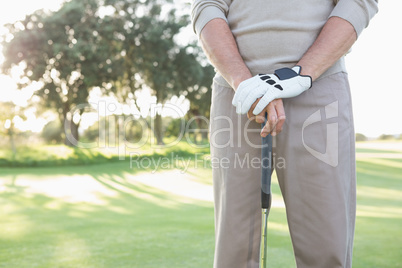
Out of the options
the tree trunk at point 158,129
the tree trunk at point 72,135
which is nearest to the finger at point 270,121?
the tree trunk at point 72,135

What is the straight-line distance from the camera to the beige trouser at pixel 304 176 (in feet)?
4.50

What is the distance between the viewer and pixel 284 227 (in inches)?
150

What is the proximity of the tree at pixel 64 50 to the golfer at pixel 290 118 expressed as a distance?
18560mm

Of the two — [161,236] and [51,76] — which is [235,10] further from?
[51,76]

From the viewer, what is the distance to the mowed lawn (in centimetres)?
288

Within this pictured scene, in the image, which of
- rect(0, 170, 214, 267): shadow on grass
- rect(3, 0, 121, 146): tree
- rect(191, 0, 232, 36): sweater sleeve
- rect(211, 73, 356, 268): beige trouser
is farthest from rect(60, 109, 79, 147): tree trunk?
rect(211, 73, 356, 268): beige trouser

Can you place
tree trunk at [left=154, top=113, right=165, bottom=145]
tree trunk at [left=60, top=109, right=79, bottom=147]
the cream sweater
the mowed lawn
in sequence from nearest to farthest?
1. the cream sweater
2. the mowed lawn
3. tree trunk at [left=60, top=109, right=79, bottom=147]
4. tree trunk at [left=154, top=113, right=165, bottom=145]

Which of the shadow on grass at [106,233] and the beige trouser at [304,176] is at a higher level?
the beige trouser at [304,176]

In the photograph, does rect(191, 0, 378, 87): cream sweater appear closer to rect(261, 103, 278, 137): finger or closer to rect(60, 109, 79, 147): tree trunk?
rect(261, 103, 278, 137): finger

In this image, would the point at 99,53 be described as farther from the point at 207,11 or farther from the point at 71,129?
the point at 207,11

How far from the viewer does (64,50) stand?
758 inches

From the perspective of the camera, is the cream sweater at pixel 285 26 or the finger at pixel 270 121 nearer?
the finger at pixel 270 121

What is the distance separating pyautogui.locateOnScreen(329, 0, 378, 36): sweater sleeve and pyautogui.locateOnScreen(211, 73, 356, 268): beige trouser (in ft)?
0.57

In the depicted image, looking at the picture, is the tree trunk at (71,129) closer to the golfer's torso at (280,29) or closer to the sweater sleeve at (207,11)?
the sweater sleeve at (207,11)
